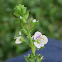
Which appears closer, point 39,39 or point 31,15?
point 39,39

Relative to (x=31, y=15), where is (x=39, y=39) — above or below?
below

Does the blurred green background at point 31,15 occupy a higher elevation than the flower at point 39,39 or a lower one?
higher

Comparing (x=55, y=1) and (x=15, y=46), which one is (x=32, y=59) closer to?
(x=15, y=46)

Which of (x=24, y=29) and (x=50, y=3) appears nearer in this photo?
(x=24, y=29)

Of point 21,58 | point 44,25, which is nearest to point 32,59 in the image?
point 21,58

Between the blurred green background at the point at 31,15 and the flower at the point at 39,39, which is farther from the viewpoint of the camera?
the blurred green background at the point at 31,15
